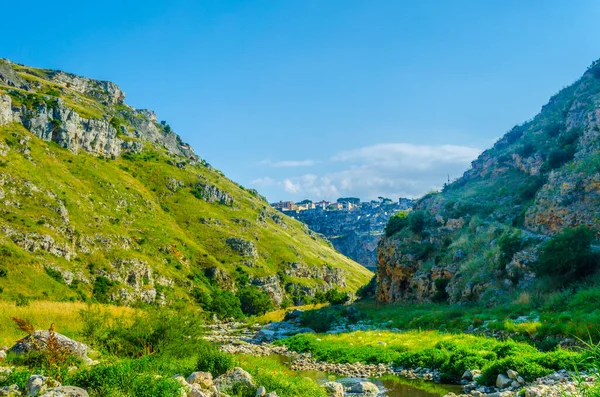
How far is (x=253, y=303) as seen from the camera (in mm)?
128375

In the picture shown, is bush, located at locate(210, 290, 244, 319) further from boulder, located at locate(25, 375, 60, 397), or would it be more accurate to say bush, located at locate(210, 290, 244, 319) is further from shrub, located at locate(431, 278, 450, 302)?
boulder, located at locate(25, 375, 60, 397)

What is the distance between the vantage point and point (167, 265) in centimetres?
12306

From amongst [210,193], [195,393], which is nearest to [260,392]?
[195,393]

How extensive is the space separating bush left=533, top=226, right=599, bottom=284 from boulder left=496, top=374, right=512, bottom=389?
20.0 metres

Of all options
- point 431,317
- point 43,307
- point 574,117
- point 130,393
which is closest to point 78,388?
point 130,393

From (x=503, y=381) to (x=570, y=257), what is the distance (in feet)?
66.9

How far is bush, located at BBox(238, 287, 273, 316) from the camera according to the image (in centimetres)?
12781

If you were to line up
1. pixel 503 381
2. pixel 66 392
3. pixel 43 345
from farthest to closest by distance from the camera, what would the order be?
1. pixel 503 381
2. pixel 43 345
3. pixel 66 392

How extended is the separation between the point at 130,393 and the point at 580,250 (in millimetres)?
34587

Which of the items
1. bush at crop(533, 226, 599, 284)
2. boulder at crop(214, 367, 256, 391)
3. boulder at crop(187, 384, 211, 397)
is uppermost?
bush at crop(533, 226, 599, 284)

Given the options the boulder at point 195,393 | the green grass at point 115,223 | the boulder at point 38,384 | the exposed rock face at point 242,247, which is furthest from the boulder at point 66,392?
the exposed rock face at point 242,247

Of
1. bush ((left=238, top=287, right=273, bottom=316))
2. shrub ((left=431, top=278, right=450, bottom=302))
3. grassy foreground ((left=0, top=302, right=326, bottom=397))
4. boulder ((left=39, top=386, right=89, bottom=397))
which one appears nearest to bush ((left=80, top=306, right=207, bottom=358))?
grassy foreground ((left=0, top=302, right=326, bottom=397))

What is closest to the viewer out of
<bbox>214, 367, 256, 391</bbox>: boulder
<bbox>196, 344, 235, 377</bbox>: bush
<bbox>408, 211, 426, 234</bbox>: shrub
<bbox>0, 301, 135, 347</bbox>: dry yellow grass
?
<bbox>214, 367, 256, 391</bbox>: boulder

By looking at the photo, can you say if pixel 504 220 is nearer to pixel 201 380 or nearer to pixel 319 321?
pixel 319 321
